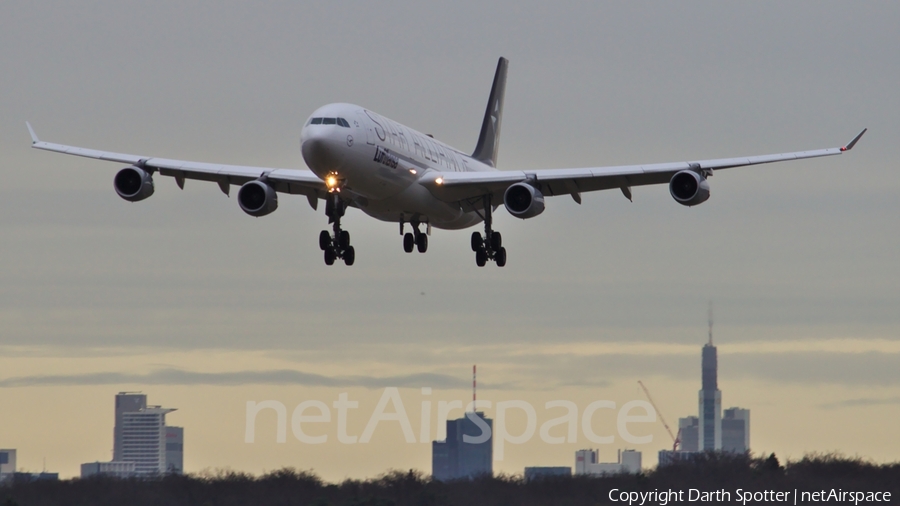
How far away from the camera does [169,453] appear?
84.3 metres

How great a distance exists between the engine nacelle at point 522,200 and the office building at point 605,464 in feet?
42.3

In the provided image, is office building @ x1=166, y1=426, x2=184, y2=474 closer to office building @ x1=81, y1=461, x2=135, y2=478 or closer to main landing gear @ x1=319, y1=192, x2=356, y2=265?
office building @ x1=81, y1=461, x2=135, y2=478

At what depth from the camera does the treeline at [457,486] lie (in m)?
63.7

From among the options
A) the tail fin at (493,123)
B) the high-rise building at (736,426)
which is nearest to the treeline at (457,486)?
the tail fin at (493,123)

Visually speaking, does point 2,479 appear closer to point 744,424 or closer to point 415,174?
point 415,174

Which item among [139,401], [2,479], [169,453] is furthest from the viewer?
[139,401]

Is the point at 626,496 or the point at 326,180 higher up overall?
the point at 326,180

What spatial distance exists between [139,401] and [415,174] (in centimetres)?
4688

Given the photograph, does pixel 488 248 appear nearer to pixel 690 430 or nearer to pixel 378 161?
pixel 378 161

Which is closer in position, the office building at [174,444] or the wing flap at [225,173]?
the wing flap at [225,173]

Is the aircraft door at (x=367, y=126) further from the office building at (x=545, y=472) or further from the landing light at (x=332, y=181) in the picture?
the office building at (x=545, y=472)

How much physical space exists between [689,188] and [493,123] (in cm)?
2454

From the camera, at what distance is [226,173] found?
61719 millimetres

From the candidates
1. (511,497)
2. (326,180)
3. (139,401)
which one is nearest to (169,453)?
(139,401)
